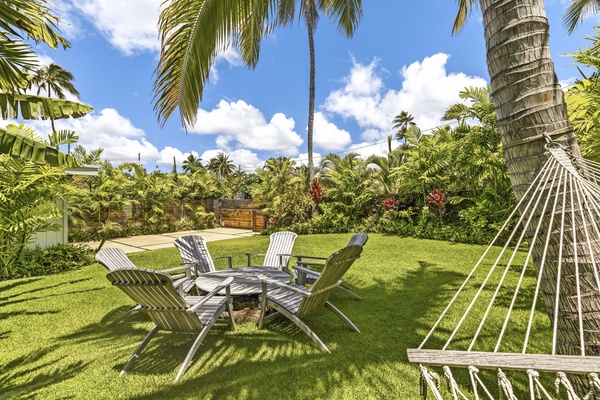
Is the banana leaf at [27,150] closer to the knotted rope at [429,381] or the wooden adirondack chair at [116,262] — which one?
the wooden adirondack chair at [116,262]

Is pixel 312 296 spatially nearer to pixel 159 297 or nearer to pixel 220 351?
pixel 220 351

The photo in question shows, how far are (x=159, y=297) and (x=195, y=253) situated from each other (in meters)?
2.55

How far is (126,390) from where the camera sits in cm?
249

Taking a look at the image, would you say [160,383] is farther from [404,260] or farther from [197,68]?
[404,260]

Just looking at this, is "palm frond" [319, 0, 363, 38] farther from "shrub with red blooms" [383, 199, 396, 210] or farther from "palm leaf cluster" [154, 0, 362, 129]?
"palm leaf cluster" [154, 0, 362, 129]

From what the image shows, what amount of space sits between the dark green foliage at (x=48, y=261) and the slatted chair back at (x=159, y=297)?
5.99m

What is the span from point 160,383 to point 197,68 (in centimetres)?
325

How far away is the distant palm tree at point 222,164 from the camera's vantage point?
50.2 m

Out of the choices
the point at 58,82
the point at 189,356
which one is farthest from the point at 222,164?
the point at 189,356

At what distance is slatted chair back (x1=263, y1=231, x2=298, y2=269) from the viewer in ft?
17.9

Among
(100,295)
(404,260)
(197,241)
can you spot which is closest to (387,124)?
(404,260)

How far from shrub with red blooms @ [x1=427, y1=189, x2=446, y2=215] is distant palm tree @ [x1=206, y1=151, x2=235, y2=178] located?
43715mm

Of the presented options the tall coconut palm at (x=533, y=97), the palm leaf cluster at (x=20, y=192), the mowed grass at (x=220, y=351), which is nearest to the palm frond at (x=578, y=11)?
the mowed grass at (x=220, y=351)

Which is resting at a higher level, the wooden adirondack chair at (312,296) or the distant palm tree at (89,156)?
the distant palm tree at (89,156)
